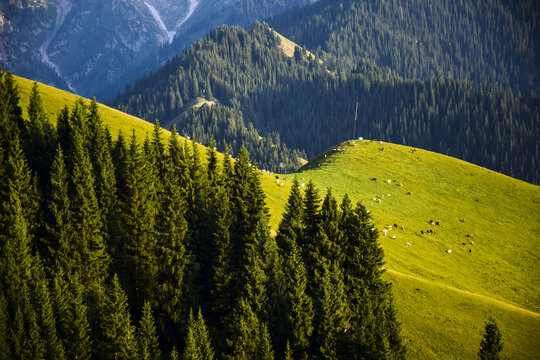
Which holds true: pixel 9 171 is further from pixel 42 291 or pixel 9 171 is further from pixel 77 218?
pixel 42 291

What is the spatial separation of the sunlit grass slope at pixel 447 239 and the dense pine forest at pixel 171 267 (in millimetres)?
11251

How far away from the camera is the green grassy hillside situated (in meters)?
50.3

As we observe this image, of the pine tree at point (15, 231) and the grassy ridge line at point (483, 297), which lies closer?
the pine tree at point (15, 231)

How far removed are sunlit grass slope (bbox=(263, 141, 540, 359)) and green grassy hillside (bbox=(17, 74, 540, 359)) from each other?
0.17 metres

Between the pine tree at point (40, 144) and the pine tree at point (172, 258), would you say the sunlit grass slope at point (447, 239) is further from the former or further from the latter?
the pine tree at point (40, 144)

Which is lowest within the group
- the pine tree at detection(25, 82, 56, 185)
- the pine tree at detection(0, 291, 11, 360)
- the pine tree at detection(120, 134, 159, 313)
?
the pine tree at detection(0, 291, 11, 360)

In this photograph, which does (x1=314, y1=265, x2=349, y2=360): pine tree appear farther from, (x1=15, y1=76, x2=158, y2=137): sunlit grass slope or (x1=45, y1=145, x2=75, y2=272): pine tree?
(x1=15, y1=76, x2=158, y2=137): sunlit grass slope

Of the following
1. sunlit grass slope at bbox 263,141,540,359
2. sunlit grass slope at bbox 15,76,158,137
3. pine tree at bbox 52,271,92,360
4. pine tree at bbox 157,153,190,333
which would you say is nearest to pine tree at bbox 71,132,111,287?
pine tree at bbox 52,271,92,360

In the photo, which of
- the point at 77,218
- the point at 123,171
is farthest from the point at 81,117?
the point at 77,218

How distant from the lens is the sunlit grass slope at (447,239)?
5034 cm

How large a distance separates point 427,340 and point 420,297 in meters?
8.65

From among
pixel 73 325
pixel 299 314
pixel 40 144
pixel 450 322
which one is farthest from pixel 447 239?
pixel 40 144

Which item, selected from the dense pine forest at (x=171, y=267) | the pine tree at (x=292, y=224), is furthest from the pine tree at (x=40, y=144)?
the pine tree at (x=292, y=224)

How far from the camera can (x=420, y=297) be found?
54344mm
